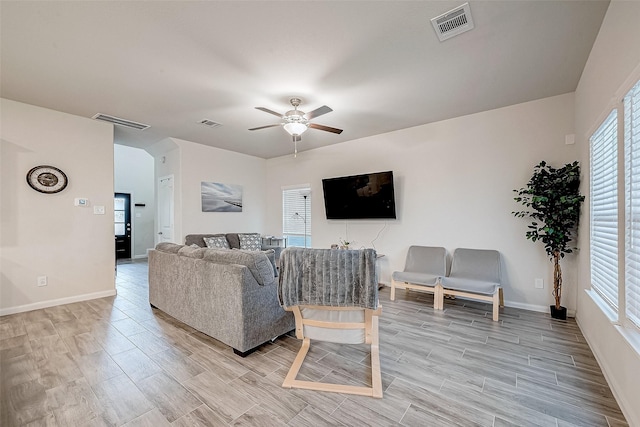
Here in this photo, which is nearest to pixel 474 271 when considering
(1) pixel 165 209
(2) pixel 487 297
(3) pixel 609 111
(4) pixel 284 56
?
(2) pixel 487 297

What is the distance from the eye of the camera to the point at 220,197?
5.82 m

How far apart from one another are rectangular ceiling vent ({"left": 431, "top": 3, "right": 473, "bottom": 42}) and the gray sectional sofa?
2.45 m

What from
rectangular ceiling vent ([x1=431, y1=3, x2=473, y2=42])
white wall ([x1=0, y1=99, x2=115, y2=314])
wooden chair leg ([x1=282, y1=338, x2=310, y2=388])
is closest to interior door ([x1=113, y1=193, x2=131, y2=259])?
white wall ([x1=0, y1=99, x2=115, y2=314])

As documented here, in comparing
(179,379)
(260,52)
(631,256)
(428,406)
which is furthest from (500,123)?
(179,379)

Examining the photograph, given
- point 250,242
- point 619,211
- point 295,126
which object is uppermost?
point 295,126

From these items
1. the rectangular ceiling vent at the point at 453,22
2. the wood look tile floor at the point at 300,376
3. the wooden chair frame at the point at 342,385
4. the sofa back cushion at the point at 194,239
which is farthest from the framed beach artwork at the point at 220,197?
the rectangular ceiling vent at the point at 453,22

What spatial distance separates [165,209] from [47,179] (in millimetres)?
1987

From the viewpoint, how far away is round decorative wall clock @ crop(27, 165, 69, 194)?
12.0 feet

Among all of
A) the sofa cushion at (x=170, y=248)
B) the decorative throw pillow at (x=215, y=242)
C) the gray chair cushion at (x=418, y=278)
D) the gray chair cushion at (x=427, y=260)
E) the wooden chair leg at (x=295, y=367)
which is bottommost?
the wooden chair leg at (x=295, y=367)

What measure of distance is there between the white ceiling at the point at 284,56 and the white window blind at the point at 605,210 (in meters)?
0.87

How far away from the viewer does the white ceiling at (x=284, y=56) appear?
200cm

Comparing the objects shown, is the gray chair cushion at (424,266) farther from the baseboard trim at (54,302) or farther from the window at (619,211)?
the baseboard trim at (54,302)

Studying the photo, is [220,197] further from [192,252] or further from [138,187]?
[138,187]

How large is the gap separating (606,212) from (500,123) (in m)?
1.96
